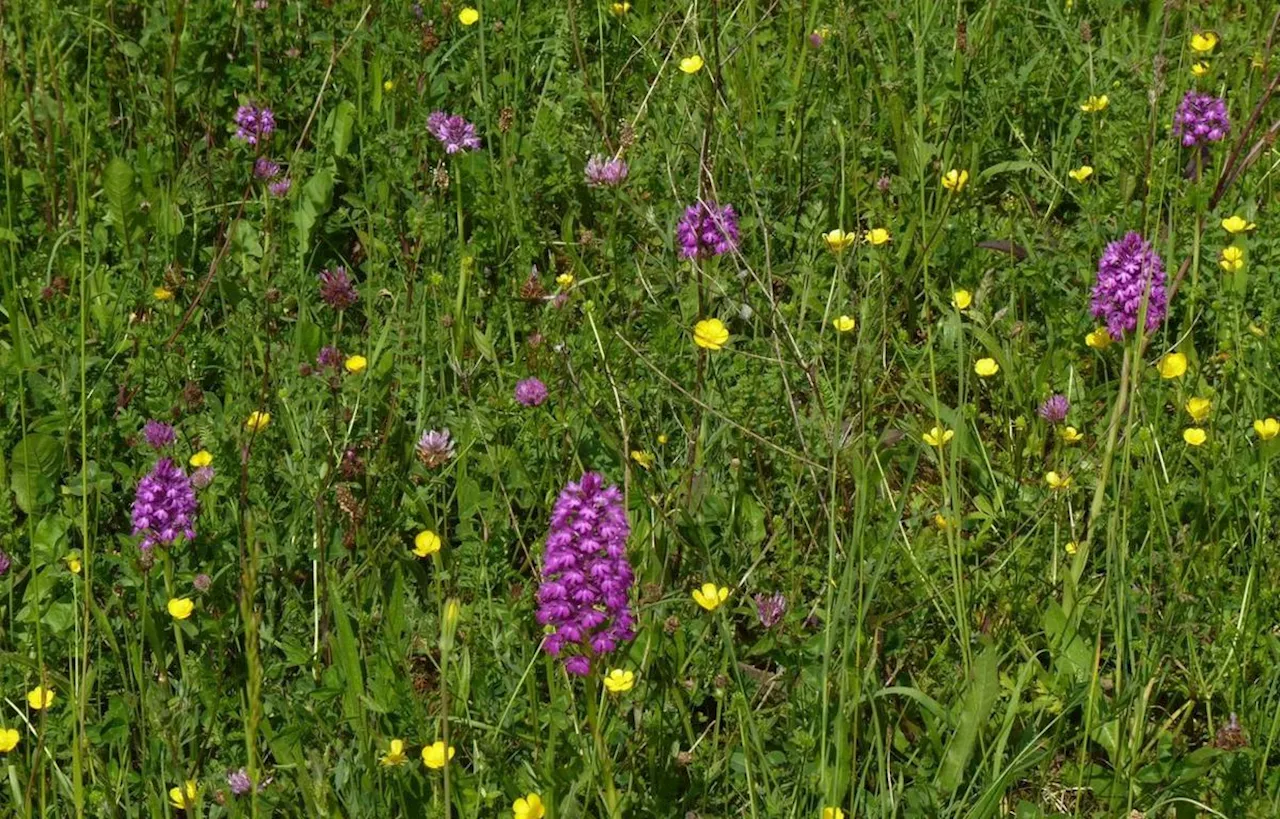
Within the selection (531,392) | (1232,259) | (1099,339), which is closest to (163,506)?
(531,392)

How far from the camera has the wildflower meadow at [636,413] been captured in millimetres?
2244

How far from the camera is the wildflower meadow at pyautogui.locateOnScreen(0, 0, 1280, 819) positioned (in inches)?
88.4

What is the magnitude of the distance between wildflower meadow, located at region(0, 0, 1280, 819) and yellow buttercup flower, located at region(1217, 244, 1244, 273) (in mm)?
15

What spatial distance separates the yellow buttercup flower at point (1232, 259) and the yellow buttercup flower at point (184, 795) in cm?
227

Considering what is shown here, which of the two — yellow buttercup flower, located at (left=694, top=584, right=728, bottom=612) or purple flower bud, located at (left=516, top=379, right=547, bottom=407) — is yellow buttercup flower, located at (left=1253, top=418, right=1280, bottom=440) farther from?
purple flower bud, located at (left=516, top=379, right=547, bottom=407)

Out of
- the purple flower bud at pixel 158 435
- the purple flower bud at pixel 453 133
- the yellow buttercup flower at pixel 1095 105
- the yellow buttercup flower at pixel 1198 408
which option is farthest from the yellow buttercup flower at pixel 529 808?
the yellow buttercup flower at pixel 1095 105

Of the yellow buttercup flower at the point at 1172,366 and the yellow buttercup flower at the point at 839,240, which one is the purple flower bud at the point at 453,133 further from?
the yellow buttercup flower at the point at 1172,366

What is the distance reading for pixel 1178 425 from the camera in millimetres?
2850

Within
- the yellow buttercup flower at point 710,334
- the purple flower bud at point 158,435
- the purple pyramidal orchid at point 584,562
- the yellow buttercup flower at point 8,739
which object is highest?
the purple pyramidal orchid at point 584,562

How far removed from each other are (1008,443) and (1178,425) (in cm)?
33

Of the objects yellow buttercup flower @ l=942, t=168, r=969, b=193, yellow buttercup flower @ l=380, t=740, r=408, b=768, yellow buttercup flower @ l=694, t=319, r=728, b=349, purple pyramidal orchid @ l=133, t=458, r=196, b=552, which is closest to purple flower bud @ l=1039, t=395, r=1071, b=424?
yellow buttercup flower @ l=694, t=319, r=728, b=349

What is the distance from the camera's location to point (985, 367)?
10.1ft

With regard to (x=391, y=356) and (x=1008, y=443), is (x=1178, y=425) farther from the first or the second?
(x=391, y=356)

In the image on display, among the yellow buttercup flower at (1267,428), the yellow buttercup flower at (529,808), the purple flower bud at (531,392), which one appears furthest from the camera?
the purple flower bud at (531,392)
